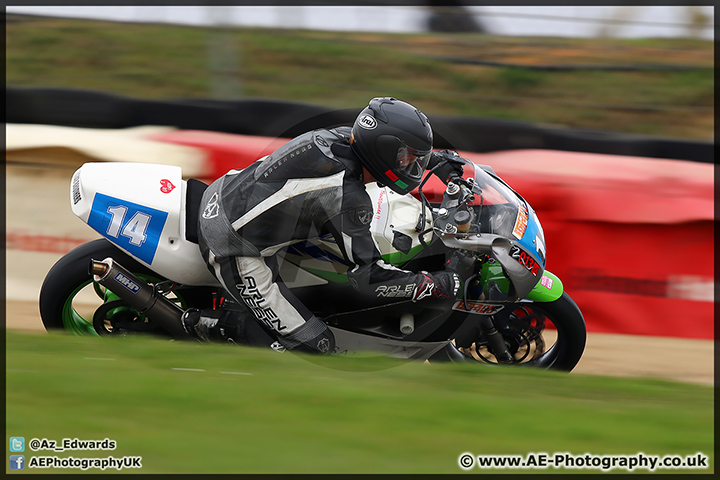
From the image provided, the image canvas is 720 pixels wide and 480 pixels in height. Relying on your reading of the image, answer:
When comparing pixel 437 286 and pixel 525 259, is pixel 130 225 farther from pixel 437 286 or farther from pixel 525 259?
pixel 525 259

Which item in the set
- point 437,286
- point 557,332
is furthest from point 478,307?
point 557,332

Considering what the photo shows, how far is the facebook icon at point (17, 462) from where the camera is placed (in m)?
2.60

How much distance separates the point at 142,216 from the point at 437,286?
1.61 metres

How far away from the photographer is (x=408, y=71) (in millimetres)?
9359

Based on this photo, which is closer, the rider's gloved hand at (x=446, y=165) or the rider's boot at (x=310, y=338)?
the rider's boot at (x=310, y=338)

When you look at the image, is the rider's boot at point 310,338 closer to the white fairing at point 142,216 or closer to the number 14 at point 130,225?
the white fairing at point 142,216

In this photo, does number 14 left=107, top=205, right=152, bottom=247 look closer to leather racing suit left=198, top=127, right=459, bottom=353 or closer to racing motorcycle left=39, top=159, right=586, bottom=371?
racing motorcycle left=39, top=159, right=586, bottom=371

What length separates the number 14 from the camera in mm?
3844

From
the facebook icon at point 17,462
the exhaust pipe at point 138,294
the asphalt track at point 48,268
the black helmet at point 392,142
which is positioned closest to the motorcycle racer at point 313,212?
the black helmet at point 392,142

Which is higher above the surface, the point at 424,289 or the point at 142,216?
the point at 142,216

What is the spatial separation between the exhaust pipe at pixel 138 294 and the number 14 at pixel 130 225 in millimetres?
169

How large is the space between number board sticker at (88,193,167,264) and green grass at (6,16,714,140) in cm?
383

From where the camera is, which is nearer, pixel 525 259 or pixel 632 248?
pixel 525 259

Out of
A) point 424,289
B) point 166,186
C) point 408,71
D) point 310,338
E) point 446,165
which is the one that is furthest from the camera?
point 408,71
